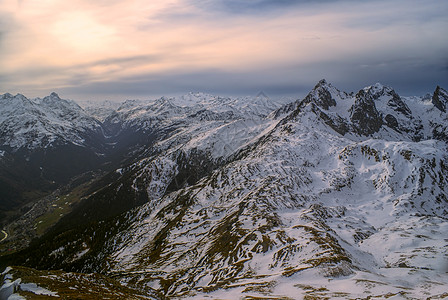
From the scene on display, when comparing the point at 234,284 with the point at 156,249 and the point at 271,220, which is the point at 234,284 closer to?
the point at 271,220

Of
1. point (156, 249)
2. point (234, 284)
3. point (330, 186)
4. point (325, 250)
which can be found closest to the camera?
point (234, 284)

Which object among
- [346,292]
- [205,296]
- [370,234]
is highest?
[346,292]

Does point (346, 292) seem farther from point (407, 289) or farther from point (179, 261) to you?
point (179, 261)

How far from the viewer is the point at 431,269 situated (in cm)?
9062

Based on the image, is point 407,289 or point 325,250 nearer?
point 407,289

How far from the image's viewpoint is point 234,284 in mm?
92625

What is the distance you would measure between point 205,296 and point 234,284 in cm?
1239

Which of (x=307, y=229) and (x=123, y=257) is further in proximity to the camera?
(x=123, y=257)

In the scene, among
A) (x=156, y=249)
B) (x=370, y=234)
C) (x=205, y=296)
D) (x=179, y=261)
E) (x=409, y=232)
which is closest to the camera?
(x=205, y=296)

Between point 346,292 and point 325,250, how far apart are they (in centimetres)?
3067

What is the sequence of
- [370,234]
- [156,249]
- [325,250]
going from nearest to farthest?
[325,250]
[370,234]
[156,249]

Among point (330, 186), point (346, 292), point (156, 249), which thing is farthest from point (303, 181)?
point (346, 292)

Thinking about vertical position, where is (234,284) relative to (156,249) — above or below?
above

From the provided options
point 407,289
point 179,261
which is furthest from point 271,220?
point 407,289
